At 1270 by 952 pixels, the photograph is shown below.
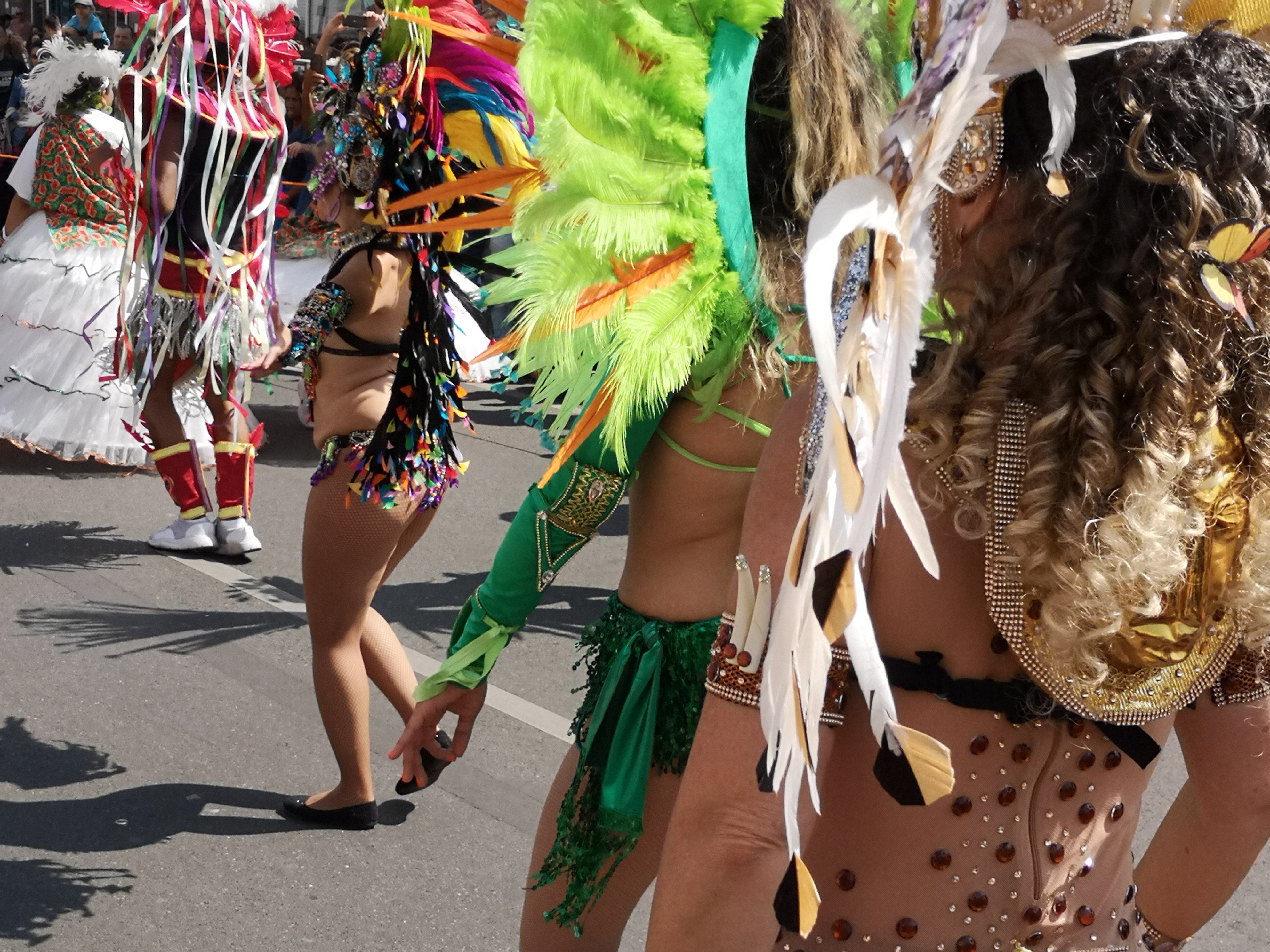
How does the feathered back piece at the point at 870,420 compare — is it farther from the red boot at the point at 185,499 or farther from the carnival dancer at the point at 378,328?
the red boot at the point at 185,499

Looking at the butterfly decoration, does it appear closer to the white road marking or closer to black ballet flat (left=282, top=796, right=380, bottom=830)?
the white road marking

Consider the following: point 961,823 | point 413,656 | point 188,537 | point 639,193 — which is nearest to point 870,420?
point 961,823

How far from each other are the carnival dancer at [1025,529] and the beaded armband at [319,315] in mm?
2122

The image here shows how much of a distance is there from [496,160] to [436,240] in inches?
19.2

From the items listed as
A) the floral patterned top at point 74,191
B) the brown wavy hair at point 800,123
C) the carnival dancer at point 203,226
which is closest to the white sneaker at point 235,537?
the carnival dancer at point 203,226

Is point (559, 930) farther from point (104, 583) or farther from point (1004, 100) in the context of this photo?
point (104, 583)

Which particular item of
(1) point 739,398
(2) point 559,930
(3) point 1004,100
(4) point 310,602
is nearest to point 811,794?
(3) point 1004,100

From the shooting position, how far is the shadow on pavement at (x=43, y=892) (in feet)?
9.45

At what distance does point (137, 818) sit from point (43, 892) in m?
0.35

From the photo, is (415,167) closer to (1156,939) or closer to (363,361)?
(363,361)

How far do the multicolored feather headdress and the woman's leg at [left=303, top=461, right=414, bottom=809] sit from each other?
4.32 feet

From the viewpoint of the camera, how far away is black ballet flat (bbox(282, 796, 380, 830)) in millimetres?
3332

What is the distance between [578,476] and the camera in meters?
1.98

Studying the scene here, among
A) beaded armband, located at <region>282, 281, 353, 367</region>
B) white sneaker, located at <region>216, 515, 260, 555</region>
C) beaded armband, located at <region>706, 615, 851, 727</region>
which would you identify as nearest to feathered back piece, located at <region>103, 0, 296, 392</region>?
white sneaker, located at <region>216, 515, 260, 555</region>
